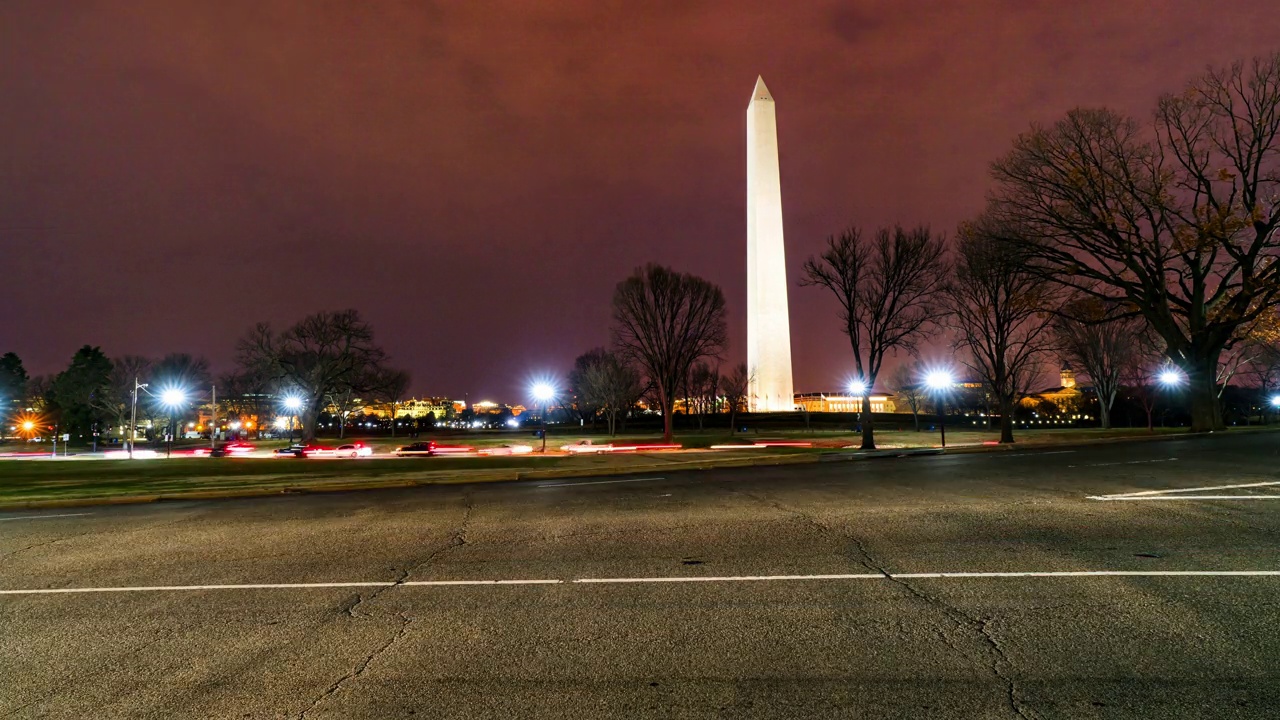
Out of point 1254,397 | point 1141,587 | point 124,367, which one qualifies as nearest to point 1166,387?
point 1254,397

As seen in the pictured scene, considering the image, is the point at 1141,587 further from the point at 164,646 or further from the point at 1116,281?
the point at 1116,281

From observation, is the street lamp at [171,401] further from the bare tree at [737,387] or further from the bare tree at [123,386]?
the bare tree at [737,387]

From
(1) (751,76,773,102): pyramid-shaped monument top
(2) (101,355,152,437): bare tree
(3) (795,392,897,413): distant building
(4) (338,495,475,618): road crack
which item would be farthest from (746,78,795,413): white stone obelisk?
(3) (795,392,897,413): distant building

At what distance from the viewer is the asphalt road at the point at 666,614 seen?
4289 millimetres

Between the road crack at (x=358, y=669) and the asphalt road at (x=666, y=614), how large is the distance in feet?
0.07

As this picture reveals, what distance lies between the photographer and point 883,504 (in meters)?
12.0

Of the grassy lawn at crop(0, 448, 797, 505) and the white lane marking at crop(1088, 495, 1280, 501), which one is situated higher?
the white lane marking at crop(1088, 495, 1280, 501)

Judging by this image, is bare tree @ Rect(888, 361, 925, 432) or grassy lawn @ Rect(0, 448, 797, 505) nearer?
grassy lawn @ Rect(0, 448, 797, 505)

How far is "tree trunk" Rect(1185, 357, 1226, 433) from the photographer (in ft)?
117

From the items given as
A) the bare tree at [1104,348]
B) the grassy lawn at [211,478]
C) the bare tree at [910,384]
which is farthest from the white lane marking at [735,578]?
the bare tree at [910,384]

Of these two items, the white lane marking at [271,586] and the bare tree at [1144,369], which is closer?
the white lane marking at [271,586]

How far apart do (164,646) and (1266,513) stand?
13605 mm

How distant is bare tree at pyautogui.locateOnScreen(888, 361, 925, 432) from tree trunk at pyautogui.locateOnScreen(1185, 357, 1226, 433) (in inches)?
1788

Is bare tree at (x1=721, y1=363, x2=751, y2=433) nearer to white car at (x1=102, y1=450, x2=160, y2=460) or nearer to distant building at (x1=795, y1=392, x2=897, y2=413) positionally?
white car at (x1=102, y1=450, x2=160, y2=460)
